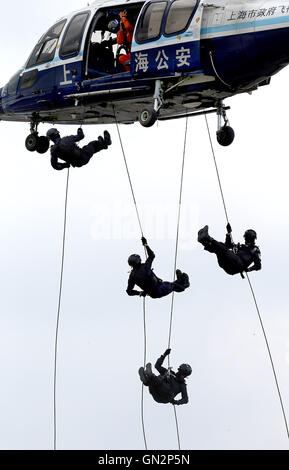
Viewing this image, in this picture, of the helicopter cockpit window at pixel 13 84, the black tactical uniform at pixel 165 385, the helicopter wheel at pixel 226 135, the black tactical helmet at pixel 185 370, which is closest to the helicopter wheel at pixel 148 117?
the helicopter wheel at pixel 226 135

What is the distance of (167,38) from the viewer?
2961 centimetres

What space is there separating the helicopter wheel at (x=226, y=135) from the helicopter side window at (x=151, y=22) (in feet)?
8.17

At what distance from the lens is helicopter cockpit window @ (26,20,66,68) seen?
3237 centimetres

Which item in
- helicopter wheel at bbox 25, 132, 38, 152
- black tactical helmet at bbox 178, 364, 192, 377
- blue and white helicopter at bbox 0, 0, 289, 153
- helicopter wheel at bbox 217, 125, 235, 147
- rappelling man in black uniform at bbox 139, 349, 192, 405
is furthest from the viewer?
helicopter wheel at bbox 25, 132, 38, 152

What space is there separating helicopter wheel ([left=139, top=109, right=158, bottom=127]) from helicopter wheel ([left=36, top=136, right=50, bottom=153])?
13.6 feet

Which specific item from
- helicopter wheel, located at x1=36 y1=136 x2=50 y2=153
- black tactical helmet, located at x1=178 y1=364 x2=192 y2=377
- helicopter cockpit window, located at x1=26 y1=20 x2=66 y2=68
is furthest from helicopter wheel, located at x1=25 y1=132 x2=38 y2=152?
black tactical helmet, located at x1=178 y1=364 x2=192 y2=377

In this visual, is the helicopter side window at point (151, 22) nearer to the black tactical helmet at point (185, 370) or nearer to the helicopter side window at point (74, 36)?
the helicopter side window at point (74, 36)

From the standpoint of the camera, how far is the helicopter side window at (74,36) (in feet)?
104

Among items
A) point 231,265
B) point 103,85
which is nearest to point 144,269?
point 231,265

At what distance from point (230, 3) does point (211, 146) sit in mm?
2823

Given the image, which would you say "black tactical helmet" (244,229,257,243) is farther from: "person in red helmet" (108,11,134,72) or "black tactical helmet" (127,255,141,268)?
"person in red helmet" (108,11,134,72)

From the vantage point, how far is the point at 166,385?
109ft

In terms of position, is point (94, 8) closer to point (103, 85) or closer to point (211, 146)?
point (103, 85)

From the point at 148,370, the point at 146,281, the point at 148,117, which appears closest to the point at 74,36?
the point at 148,117
